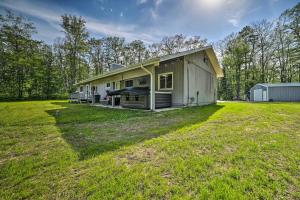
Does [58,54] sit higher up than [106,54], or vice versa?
[106,54]

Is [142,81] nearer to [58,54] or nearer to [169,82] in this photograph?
[169,82]

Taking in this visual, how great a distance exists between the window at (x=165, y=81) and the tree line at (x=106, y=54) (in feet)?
53.0

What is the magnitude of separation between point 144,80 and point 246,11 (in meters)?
8.46

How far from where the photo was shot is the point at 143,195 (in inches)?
59.7

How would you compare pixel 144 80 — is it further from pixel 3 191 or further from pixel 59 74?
pixel 59 74

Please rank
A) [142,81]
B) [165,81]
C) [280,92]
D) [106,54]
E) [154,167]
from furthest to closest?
[106,54]
[280,92]
[142,81]
[165,81]
[154,167]

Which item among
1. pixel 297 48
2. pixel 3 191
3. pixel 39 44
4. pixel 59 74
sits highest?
pixel 39 44

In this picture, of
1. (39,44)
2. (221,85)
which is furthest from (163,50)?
(39,44)

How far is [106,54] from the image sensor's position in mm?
27734

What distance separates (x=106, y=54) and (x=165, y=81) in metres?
21.5

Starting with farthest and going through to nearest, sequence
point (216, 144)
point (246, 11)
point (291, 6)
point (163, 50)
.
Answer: point (163, 50) < point (291, 6) < point (246, 11) < point (216, 144)

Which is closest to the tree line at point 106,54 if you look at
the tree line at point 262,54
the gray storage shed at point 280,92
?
the tree line at point 262,54

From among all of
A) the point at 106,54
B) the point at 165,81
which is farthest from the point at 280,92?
the point at 106,54

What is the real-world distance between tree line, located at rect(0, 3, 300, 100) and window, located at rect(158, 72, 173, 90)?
1616cm
